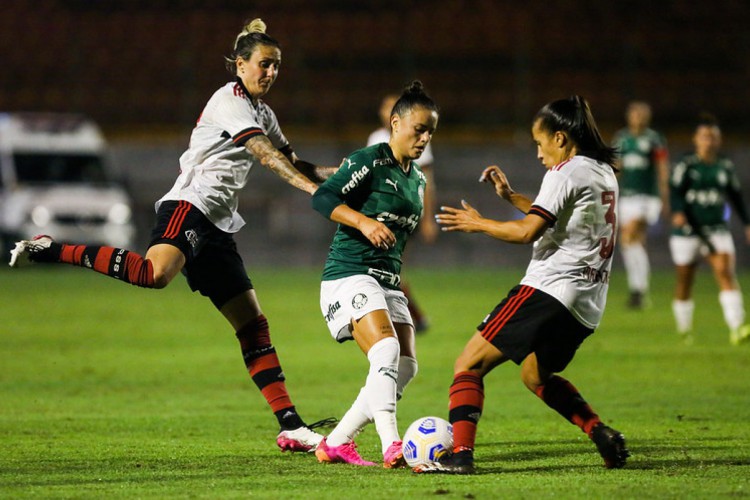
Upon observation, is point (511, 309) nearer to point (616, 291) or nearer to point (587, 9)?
point (616, 291)

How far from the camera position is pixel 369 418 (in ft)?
20.5

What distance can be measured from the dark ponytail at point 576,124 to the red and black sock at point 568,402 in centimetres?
127

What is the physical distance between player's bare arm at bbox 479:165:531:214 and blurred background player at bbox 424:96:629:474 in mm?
28

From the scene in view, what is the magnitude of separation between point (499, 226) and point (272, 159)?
1.58 meters

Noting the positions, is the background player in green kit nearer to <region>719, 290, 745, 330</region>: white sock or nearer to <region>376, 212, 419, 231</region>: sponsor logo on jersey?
<region>376, 212, 419, 231</region>: sponsor logo on jersey

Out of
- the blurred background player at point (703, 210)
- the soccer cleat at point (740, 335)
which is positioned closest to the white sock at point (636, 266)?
the blurred background player at point (703, 210)

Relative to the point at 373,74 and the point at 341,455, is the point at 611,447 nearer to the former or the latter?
the point at 341,455

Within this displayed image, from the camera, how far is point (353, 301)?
6234 millimetres

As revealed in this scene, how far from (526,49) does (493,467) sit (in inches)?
924

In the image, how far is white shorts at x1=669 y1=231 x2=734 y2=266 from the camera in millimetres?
12875

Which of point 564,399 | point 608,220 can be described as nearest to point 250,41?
point 608,220

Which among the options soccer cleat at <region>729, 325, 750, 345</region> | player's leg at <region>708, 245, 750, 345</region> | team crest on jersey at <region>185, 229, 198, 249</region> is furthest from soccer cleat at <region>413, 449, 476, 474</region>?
player's leg at <region>708, 245, 750, 345</region>

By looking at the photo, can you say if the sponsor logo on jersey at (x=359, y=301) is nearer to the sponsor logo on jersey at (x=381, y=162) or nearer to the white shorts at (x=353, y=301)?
the white shorts at (x=353, y=301)

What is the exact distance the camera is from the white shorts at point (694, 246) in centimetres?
1288
